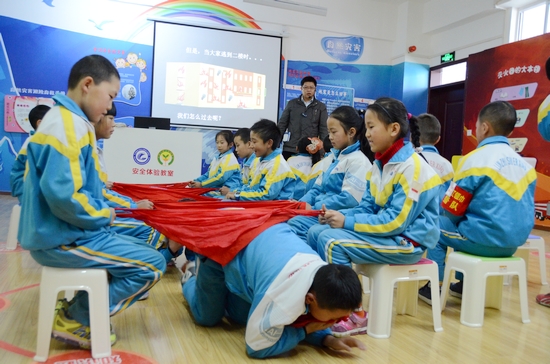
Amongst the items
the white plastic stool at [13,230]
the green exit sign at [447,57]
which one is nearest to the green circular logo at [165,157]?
the white plastic stool at [13,230]

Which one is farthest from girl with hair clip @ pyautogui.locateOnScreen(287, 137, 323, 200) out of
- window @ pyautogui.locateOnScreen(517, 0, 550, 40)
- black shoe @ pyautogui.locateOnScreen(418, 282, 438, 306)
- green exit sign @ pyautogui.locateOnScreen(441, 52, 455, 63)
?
green exit sign @ pyautogui.locateOnScreen(441, 52, 455, 63)

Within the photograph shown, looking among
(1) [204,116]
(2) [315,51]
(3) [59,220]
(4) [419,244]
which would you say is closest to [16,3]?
(1) [204,116]

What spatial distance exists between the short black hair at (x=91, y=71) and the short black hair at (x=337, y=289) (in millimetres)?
1082

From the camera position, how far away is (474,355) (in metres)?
1.85

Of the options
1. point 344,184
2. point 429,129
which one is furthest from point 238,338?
point 429,129

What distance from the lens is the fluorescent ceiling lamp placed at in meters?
7.40

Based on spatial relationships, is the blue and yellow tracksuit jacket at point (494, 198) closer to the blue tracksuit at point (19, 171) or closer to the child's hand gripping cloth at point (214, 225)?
the child's hand gripping cloth at point (214, 225)

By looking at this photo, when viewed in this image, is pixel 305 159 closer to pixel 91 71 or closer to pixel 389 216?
Answer: pixel 389 216

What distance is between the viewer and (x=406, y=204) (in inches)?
76.4

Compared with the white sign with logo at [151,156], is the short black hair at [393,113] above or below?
above

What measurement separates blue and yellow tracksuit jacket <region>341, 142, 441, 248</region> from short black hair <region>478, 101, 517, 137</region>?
71cm

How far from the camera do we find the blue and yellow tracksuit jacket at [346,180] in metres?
2.57

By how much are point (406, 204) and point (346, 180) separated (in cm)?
71

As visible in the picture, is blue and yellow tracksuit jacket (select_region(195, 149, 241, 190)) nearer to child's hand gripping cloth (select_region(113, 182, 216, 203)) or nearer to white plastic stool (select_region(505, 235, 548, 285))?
child's hand gripping cloth (select_region(113, 182, 216, 203))
